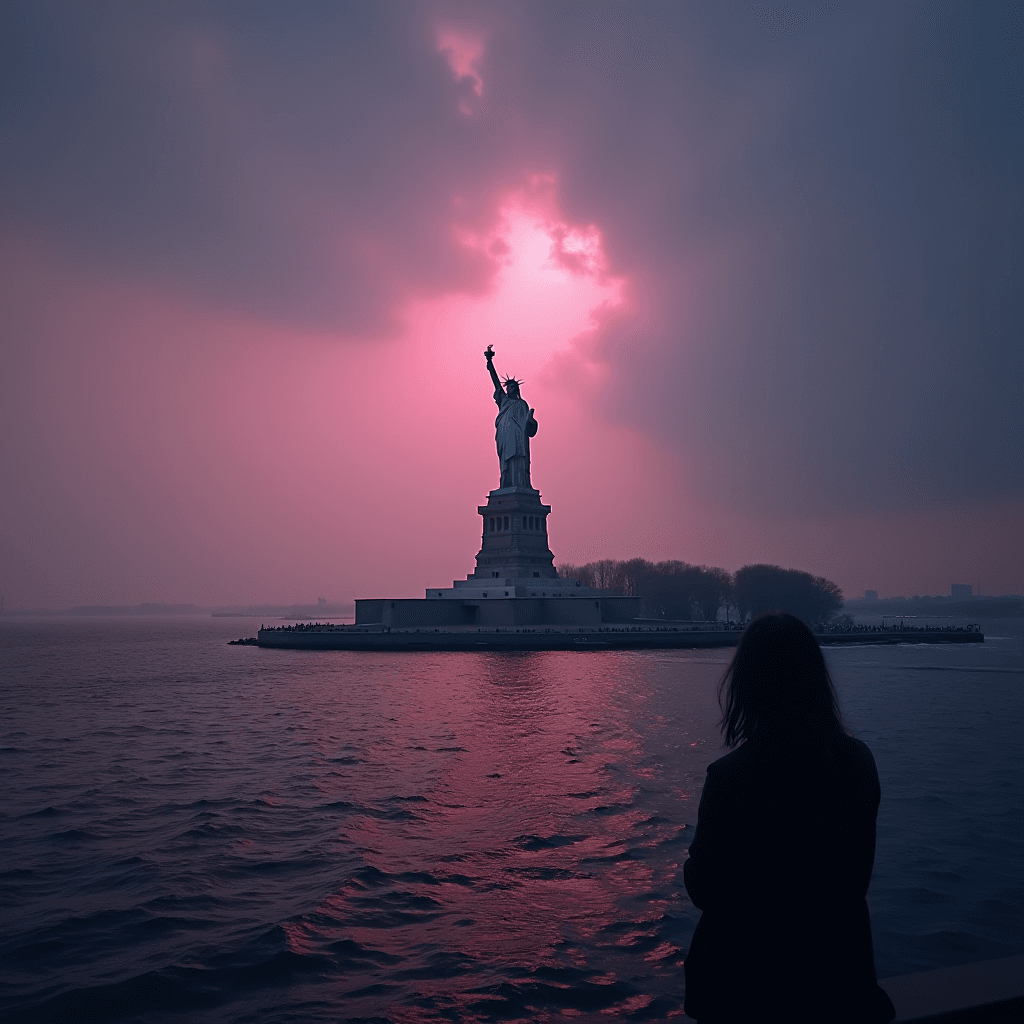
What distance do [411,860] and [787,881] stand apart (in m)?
10.2

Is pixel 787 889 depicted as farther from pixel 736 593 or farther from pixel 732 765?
pixel 736 593

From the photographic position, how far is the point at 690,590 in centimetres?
11269

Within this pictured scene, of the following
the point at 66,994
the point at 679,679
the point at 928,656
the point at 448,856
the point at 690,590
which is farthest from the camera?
the point at 690,590

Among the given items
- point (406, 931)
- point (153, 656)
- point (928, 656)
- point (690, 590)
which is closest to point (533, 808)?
point (406, 931)

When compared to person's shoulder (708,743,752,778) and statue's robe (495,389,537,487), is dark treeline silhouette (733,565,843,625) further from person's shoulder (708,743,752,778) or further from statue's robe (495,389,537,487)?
person's shoulder (708,743,752,778)

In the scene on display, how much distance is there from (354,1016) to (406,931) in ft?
6.42

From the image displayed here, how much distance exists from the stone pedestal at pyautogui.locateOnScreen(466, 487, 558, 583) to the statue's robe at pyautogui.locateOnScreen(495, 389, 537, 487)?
4.77 feet

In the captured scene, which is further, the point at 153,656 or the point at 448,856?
the point at 153,656

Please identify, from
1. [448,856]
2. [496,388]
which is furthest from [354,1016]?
[496,388]

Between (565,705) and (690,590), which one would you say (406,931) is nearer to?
(565,705)

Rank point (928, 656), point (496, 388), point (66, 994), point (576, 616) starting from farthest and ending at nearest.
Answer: point (496, 388), point (576, 616), point (928, 656), point (66, 994)

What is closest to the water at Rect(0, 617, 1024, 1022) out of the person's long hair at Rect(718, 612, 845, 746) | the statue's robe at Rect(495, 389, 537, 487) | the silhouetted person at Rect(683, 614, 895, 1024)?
the silhouetted person at Rect(683, 614, 895, 1024)

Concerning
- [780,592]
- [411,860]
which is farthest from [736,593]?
[411,860]

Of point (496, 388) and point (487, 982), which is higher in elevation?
point (496, 388)
